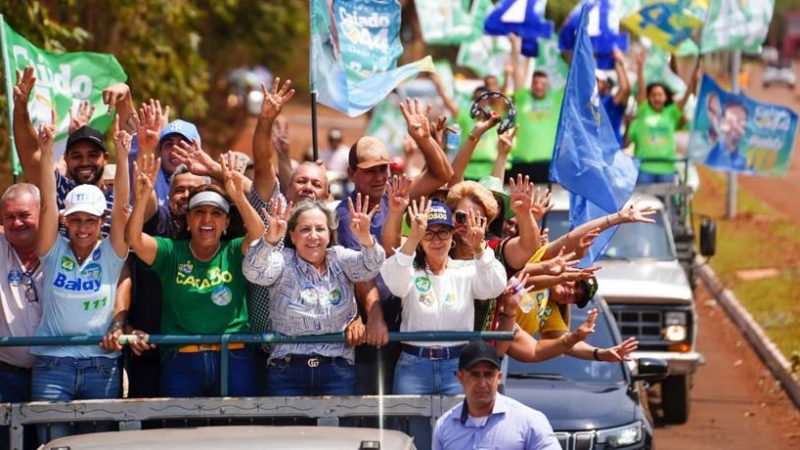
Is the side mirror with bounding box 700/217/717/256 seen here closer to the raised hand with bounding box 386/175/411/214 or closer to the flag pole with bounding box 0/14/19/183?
the flag pole with bounding box 0/14/19/183

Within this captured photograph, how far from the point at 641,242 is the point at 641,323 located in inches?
44.7

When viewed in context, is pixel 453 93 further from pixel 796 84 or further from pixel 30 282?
pixel 796 84

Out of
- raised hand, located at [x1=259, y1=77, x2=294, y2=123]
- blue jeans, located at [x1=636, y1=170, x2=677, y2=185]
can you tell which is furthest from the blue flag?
blue jeans, located at [x1=636, y1=170, x2=677, y2=185]

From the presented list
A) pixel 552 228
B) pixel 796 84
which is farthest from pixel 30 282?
pixel 796 84

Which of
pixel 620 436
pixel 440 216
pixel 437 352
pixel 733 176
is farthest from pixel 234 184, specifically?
pixel 733 176

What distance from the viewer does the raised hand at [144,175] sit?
8.38 meters

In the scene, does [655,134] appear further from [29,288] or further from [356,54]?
[29,288]

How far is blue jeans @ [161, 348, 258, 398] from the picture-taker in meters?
8.32

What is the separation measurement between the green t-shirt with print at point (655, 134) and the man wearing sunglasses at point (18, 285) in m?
10.3

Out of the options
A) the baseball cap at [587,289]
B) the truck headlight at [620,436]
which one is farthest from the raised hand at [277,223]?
the truck headlight at [620,436]

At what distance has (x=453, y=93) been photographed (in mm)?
20656

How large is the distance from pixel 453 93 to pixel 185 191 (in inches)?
473

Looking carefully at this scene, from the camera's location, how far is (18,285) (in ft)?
27.9

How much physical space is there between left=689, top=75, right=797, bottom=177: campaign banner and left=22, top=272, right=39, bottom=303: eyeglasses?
33.7 ft
